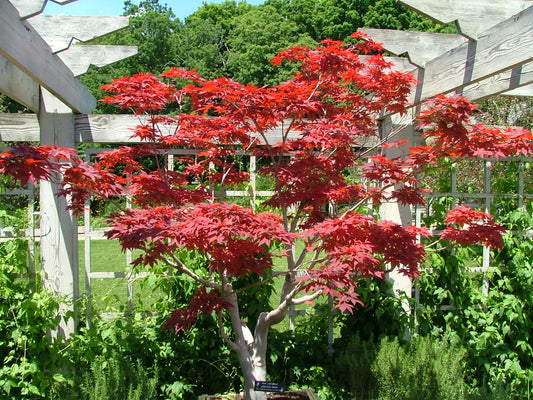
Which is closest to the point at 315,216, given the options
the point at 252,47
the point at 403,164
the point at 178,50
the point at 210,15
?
the point at 403,164

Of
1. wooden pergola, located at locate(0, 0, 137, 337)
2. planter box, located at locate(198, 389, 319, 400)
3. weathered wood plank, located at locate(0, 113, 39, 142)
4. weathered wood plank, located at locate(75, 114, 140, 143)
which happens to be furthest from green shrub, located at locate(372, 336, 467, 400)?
weathered wood plank, located at locate(0, 113, 39, 142)

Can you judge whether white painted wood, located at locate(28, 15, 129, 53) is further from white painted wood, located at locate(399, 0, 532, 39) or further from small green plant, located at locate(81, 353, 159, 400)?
small green plant, located at locate(81, 353, 159, 400)

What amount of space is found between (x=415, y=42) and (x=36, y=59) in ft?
8.49

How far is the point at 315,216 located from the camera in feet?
11.2

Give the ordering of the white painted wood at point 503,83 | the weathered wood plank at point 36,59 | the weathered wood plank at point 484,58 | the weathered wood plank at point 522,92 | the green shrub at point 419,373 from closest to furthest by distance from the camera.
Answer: the weathered wood plank at point 36,59, the weathered wood plank at point 484,58, the green shrub at point 419,373, the white painted wood at point 503,83, the weathered wood plank at point 522,92

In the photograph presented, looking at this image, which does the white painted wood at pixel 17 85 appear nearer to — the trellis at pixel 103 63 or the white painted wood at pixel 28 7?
the trellis at pixel 103 63

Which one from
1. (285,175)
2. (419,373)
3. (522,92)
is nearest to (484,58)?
(285,175)

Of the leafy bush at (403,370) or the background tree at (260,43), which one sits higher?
the background tree at (260,43)

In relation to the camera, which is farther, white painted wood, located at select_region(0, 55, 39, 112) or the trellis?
white painted wood, located at select_region(0, 55, 39, 112)

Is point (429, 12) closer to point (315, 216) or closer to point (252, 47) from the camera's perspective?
point (315, 216)

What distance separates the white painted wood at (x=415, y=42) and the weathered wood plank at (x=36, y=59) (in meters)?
2.06

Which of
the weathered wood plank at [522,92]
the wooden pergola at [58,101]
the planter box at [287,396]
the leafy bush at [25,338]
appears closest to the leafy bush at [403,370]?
the planter box at [287,396]

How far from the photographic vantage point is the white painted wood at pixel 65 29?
10.7 ft

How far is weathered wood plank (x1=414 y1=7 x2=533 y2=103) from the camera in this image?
2773 millimetres
